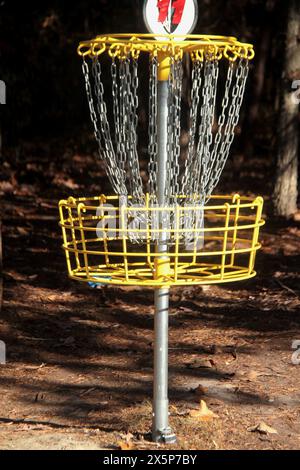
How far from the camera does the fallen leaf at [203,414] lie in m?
4.54

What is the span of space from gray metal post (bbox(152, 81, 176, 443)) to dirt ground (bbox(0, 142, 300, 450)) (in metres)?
0.10

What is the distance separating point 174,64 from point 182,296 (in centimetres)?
386

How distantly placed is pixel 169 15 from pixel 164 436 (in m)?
1.98

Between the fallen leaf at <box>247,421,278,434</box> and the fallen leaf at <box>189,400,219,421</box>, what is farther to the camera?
the fallen leaf at <box>189,400,219,421</box>

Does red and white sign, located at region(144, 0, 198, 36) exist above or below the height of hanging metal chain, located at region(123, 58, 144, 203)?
above

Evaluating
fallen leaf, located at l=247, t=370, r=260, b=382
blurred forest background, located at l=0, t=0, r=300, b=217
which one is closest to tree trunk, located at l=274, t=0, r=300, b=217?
blurred forest background, located at l=0, t=0, r=300, b=217

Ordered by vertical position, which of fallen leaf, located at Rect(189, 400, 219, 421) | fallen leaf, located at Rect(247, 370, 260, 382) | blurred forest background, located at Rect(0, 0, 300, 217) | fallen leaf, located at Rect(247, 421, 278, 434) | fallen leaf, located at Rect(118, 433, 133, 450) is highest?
fallen leaf, located at Rect(118, 433, 133, 450)

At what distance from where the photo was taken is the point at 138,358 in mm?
Result: 5859

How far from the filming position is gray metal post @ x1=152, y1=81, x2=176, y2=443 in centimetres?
375

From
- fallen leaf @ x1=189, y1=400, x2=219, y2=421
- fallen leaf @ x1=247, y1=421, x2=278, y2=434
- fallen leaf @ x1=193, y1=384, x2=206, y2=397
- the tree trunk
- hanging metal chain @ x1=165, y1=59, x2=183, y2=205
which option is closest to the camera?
hanging metal chain @ x1=165, y1=59, x2=183, y2=205

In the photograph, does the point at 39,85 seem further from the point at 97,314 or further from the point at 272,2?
the point at 97,314

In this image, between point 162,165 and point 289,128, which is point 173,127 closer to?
point 162,165

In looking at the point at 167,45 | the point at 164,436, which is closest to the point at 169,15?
the point at 167,45

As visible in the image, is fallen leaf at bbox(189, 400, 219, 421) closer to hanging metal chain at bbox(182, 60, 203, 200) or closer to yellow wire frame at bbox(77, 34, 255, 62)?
hanging metal chain at bbox(182, 60, 203, 200)
